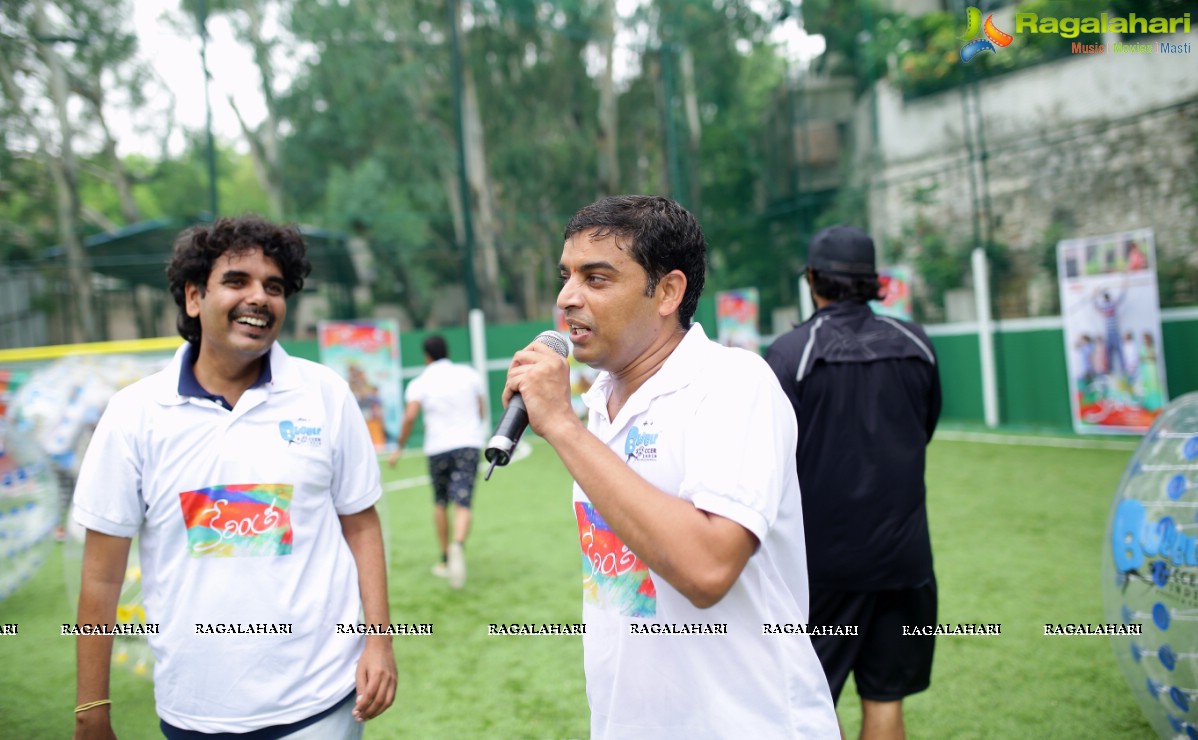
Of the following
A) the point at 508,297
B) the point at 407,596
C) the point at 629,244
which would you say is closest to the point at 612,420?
the point at 629,244

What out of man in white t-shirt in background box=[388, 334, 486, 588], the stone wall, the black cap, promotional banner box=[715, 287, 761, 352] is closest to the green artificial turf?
man in white t-shirt in background box=[388, 334, 486, 588]

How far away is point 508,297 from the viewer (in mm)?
23344

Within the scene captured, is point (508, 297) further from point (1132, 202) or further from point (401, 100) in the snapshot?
point (1132, 202)

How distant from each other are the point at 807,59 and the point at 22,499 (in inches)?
625

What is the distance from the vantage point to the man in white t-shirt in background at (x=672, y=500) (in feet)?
4.79

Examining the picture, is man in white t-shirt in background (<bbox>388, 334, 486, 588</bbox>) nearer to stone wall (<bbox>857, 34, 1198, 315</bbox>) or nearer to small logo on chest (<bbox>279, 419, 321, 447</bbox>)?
small logo on chest (<bbox>279, 419, 321, 447</bbox>)

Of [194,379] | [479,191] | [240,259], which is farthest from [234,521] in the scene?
[479,191]

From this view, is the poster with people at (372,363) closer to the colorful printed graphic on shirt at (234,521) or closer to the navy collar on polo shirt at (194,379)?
the navy collar on polo shirt at (194,379)

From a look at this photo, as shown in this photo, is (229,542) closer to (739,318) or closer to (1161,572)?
(1161,572)

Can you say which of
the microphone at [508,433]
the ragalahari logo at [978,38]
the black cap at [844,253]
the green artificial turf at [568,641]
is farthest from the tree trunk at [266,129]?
the microphone at [508,433]

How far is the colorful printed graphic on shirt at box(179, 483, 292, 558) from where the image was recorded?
2.10m

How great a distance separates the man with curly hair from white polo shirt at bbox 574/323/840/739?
2.65 ft

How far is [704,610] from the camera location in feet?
5.24

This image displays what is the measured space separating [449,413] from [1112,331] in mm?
8339
